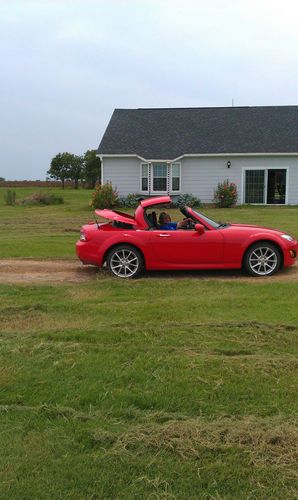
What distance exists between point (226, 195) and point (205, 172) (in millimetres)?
1923

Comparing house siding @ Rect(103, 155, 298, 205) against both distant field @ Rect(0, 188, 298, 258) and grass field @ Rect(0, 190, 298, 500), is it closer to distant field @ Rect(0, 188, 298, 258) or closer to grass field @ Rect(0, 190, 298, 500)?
distant field @ Rect(0, 188, 298, 258)

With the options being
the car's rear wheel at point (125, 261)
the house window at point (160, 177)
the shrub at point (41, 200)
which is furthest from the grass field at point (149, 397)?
the shrub at point (41, 200)

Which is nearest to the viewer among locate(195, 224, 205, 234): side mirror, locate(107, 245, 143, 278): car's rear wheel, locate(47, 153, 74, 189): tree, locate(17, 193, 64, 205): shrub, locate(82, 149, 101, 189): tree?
locate(195, 224, 205, 234): side mirror

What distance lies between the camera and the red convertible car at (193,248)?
8.17 metres

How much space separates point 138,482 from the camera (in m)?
2.78

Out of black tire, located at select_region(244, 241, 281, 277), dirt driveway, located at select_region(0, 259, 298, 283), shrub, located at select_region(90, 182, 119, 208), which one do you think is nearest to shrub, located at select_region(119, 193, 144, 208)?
shrub, located at select_region(90, 182, 119, 208)

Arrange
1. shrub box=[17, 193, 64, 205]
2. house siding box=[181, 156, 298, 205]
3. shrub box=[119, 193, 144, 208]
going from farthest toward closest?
1. shrub box=[17, 193, 64, 205]
2. house siding box=[181, 156, 298, 205]
3. shrub box=[119, 193, 144, 208]

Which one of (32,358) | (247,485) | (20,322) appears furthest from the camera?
(20,322)

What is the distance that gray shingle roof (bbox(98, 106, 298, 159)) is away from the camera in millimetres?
25828

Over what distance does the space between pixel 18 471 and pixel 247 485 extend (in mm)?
1304

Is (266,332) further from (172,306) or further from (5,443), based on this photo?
(5,443)

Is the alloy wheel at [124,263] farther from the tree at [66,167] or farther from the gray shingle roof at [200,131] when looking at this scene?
the tree at [66,167]

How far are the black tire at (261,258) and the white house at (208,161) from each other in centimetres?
1788

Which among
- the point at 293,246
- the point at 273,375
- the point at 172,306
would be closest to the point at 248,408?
the point at 273,375
